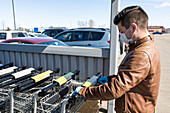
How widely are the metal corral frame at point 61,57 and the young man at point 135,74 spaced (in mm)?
1484

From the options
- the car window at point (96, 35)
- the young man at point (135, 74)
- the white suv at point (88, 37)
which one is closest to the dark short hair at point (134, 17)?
the young man at point (135, 74)

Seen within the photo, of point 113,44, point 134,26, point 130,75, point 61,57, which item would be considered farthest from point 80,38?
point 130,75

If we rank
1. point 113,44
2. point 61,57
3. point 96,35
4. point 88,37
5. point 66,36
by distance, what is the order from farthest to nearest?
point 66,36 → point 88,37 → point 96,35 → point 61,57 → point 113,44

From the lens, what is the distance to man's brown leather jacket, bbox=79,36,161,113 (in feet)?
4.32

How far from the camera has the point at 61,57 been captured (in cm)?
338

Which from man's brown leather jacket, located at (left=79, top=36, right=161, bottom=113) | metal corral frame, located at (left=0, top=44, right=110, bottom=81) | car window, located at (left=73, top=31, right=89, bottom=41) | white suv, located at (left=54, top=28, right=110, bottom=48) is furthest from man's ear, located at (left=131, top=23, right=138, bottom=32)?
car window, located at (left=73, top=31, right=89, bottom=41)

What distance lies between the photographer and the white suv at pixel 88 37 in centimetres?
762

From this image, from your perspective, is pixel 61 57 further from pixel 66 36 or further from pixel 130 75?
pixel 66 36

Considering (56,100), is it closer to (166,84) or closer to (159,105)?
(159,105)

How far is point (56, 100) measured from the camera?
6.32 ft

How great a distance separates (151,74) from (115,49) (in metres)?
1.35

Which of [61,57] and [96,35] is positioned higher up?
[96,35]

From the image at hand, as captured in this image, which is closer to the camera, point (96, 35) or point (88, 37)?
point (96, 35)

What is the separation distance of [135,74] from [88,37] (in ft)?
22.5
